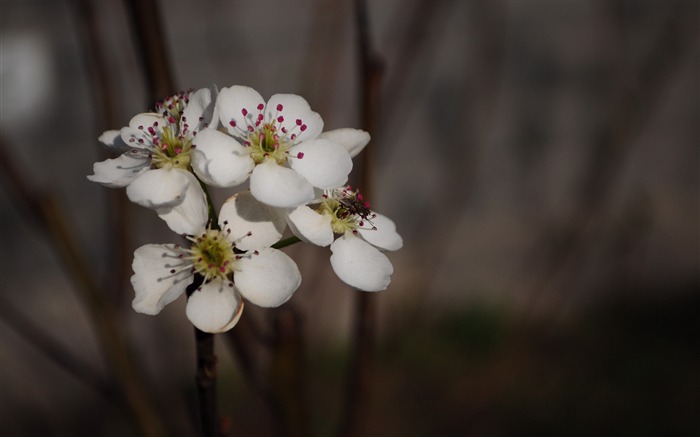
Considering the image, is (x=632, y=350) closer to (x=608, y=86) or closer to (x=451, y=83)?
(x=608, y=86)

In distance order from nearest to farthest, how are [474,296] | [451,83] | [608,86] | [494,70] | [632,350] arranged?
[494,70]
[632,350]
[474,296]
[608,86]
[451,83]

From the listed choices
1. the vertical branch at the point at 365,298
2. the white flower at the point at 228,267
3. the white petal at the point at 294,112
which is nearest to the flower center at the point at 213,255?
the white flower at the point at 228,267

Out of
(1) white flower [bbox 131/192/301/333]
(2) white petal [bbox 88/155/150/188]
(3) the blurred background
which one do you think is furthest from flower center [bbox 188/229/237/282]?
(3) the blurred background

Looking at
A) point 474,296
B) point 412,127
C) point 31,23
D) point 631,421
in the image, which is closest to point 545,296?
point 474,296

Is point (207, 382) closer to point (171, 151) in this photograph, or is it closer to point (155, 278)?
point (155, 278)

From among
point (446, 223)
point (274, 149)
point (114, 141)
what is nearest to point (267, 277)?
point (274, 149)

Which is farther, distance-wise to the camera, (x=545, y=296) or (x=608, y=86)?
(x=608, y=86)

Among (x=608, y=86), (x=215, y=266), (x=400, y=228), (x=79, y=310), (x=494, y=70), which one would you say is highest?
(x=215, y=266)
